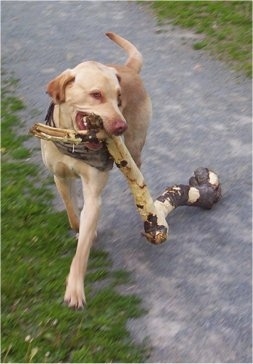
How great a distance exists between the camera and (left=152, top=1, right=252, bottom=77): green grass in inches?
324

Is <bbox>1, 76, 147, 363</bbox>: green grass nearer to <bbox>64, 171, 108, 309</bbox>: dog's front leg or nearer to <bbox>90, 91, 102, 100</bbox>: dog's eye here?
<bbox>64, 171, 108, 309</bbox>: dog's front leg

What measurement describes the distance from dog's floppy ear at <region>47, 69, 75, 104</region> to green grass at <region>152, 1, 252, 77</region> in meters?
3.99

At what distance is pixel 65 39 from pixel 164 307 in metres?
5.60

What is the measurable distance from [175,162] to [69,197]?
1.47 m

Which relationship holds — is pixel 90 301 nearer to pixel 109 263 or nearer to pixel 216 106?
pixel 109 263

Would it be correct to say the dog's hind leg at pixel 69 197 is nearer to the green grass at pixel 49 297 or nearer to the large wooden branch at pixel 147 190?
the green grass at pixel 49 297

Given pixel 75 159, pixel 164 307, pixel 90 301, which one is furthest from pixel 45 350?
pixel 75 159

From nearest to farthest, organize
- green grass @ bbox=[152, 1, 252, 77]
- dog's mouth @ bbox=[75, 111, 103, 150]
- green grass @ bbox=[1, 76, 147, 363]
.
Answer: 1. green grass @ bbox=[1, 76, 147, 363]
2. dog's mouth @ bbox=[75, 111, 103, 150]
3. green grass @ bbox=[152, 1, 252, 77]

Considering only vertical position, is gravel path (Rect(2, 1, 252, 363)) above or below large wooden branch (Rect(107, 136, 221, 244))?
below

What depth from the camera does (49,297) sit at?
172 inches

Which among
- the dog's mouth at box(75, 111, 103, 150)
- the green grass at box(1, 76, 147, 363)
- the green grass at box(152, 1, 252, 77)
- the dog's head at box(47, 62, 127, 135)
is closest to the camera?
the green grass at box(1, 76, 147, 363)

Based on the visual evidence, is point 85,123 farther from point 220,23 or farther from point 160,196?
point 220,23

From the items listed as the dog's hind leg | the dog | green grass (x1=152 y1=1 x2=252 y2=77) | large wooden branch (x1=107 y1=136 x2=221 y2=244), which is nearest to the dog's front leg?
the dog

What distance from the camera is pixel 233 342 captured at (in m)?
4.08
